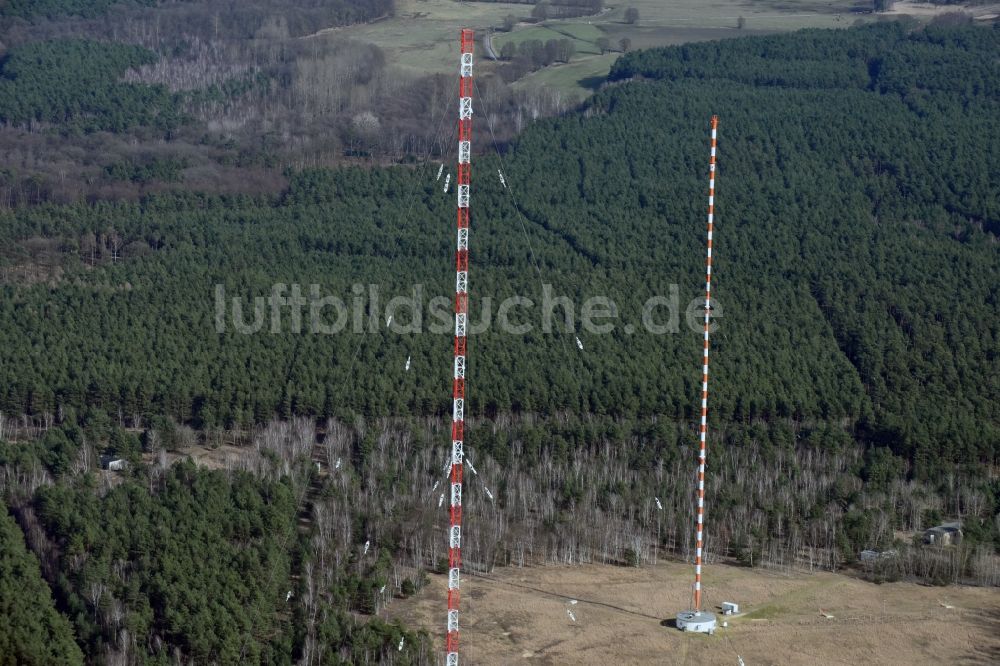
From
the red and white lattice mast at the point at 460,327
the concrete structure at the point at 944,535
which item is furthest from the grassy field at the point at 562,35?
the red and white lattice mast at the point at 460,327

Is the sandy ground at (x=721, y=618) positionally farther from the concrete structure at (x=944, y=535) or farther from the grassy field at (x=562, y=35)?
the grassy field at (x=562, y=35)

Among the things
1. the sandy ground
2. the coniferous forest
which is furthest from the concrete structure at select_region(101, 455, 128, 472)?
the sandy ground

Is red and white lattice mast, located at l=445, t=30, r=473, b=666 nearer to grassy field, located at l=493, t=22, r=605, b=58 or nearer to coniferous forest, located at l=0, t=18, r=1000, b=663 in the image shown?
coniferous forest, located at l=0, t=18, r=1000, b=663

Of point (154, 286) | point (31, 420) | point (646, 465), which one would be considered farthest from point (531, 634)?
point (154, 286)

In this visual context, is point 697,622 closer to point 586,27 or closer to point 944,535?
point 944,535

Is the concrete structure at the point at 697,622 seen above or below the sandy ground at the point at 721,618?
above

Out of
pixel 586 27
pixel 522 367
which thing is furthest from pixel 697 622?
pixel 586 27

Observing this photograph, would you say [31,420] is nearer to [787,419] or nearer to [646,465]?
[646,465]
